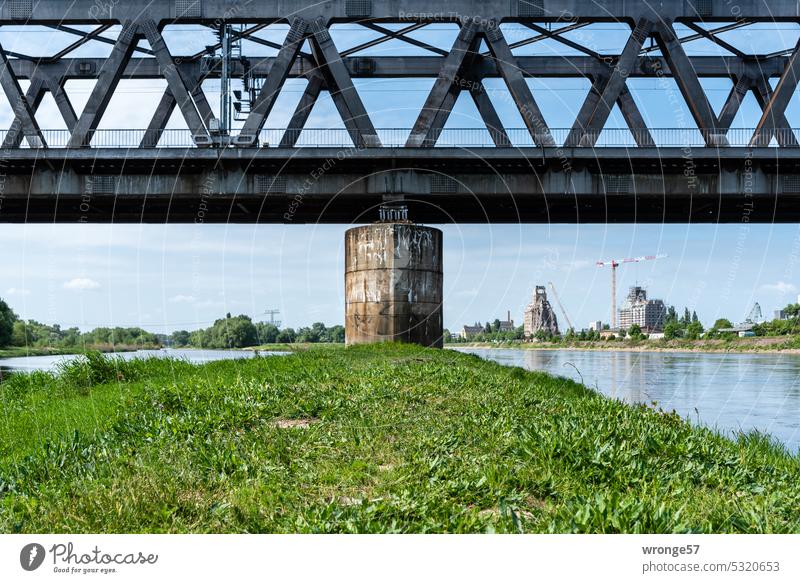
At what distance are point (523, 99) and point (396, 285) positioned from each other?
27.7 feet

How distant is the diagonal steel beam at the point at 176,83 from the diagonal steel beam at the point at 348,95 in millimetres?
5206

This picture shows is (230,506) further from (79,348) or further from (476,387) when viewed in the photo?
(79,348)

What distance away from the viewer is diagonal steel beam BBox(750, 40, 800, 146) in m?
25.2

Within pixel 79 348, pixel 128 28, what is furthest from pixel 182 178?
pixel 79 348

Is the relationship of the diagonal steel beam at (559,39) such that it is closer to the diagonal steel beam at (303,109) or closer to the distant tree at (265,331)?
the diagonal steel beam at (303,109)

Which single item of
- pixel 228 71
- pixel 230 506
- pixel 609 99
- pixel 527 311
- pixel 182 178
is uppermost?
pixel 228 71

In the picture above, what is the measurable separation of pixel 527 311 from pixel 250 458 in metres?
15.5

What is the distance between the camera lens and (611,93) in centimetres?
2498

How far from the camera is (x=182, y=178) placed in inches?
1044

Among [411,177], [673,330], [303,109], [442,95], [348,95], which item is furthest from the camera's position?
[673,330]

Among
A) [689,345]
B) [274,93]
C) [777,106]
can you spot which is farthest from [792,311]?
[274,93]

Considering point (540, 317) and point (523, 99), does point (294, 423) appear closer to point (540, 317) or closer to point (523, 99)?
point (540, 317)

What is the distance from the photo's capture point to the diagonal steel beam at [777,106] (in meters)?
25.2

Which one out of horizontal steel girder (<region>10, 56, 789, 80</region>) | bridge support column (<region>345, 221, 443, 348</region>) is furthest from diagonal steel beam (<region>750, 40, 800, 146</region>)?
bridge support column (<region>345, 221, 443, 348</region>)
